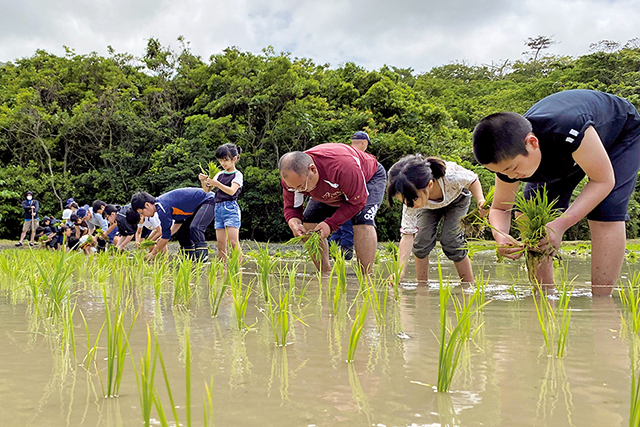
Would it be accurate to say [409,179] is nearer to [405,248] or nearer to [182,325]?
[405,248]

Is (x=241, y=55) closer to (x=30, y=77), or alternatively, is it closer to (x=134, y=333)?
(x=30, y=77)

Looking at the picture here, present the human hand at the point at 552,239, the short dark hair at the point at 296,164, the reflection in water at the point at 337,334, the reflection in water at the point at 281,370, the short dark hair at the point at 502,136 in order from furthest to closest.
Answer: the short dark hair at the point at 296,164, the human hand at the point at 552,239, the short dark hair at the point at 502,136, the reflection in water at the point at 337,334, the reflection in water at the point at 281,370

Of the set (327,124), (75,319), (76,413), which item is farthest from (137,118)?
(76,413)

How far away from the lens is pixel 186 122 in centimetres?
2038

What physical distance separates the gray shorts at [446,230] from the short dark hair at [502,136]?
1.61 meters

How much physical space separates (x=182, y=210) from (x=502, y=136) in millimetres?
4984

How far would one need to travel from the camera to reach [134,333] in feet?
6.57

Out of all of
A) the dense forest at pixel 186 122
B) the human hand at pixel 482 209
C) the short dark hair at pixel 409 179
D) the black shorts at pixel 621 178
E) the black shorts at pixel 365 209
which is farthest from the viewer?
the dense forest at pixel 186 122

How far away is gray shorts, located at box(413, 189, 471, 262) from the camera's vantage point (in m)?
4.07

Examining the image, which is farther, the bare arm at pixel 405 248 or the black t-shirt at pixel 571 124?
the bare arm at pixel 405 248

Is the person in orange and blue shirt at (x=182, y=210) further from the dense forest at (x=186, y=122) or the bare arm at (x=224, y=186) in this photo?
the dense forest at (x=186, y=122)

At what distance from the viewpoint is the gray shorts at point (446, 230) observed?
4.07 metres

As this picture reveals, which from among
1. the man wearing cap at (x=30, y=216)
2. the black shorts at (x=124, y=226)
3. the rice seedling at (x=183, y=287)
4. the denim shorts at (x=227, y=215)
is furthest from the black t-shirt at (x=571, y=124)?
the man wearing cap at (x=30, y=216)

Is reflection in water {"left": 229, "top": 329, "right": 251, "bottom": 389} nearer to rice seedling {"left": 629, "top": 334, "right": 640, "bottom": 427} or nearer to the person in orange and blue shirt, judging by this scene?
rice seedling {"left": 629, "top": 334, "right": 640, "bottom": 427}
